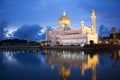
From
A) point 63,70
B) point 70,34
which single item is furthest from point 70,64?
point 70,34

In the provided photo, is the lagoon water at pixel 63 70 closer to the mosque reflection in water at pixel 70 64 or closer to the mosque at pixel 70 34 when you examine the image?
the mosque reflection in water at pixel 70 64

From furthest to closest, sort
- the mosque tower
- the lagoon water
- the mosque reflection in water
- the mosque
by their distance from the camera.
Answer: the mosque tower, the mosque, the mosque reflection in water, the lagoon water

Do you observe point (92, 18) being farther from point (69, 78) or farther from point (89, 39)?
point (69, 78)

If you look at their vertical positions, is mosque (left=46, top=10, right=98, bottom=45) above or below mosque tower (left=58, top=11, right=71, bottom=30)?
below

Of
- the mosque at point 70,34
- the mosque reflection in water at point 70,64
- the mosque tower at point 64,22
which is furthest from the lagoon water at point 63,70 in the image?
the mosque tower at point 64,22

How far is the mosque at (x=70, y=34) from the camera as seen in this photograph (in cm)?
5752

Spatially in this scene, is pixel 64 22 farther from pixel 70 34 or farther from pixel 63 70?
pixel 63 70

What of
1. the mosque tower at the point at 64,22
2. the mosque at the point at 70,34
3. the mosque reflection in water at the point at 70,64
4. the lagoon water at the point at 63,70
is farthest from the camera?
the mosque tower at the point at 64,22

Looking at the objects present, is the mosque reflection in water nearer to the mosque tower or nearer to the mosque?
the mosque

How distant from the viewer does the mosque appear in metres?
57.5

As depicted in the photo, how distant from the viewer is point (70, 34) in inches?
2611

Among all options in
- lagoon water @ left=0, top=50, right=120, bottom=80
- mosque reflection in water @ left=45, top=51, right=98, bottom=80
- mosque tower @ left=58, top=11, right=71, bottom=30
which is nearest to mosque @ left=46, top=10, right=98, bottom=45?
mosque tower @ left=58, top=11, right=71, bottom=30

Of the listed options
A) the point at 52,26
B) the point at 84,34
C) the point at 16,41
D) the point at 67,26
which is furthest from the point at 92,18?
the point at 16,41

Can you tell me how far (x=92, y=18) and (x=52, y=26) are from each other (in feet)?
83.8
